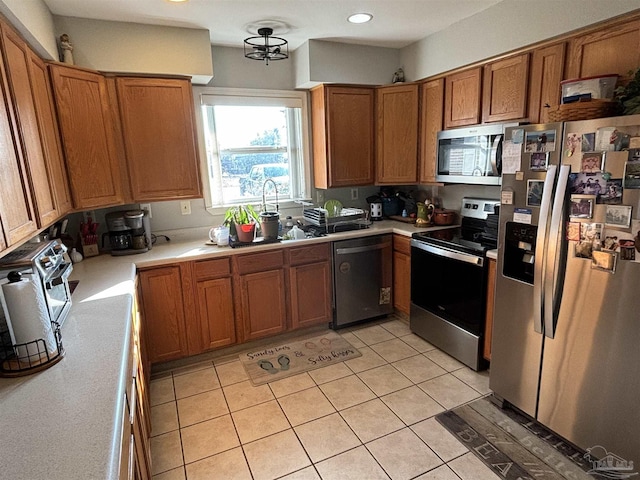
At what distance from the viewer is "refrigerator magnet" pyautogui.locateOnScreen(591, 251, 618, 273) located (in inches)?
63.7

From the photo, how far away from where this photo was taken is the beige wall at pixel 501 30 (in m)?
1.99

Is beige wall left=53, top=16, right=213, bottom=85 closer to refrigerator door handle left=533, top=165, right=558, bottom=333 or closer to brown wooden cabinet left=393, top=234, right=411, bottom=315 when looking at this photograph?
brown wooden cabinet left=393, top=234, right=411, bottom=315

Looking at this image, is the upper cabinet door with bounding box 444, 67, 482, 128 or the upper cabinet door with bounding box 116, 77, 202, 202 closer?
the upper cabinet door with bounding box 116, 77, 202, 202

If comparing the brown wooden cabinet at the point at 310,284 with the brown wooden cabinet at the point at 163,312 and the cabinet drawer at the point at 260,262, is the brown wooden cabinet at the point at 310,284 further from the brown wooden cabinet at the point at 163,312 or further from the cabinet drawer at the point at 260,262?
the brown wooden cabinet at the point at 163,312

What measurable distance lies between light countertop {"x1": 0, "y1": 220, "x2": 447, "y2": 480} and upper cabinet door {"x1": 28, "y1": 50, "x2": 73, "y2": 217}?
0.69m

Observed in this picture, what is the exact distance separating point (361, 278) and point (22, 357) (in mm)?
2473

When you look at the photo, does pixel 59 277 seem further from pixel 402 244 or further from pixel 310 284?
pixel 402 244

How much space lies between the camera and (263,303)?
298 centimetres

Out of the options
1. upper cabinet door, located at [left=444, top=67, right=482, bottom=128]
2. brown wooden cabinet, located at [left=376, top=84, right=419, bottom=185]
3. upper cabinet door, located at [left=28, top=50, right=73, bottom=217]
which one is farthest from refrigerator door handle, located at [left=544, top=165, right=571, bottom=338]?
upper cabinet door, located at [left=28, top=50, right=73, bottom=217]

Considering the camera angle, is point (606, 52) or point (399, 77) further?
point (399, 77)

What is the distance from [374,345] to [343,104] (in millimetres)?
2076

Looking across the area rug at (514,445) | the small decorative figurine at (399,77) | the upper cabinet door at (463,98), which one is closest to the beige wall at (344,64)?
the small decorative figurine at (399,77)

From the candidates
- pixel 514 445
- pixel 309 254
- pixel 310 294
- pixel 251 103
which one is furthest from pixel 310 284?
pixel 514 445

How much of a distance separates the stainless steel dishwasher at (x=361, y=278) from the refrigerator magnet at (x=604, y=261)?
5.78ft
